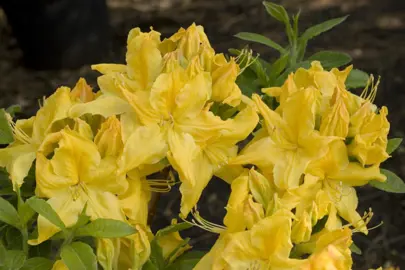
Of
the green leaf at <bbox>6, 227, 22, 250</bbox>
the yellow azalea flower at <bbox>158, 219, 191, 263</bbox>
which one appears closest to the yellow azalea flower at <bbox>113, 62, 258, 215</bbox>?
the yellow azalea flower at <bbox>158, 219, 191, 263</bbox>

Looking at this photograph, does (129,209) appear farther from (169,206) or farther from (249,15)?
(249,15)

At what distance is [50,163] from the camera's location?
0.90 meters

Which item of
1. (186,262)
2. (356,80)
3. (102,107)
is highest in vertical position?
(102,107)

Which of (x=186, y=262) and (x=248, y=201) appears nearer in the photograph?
(x=248, y=201)

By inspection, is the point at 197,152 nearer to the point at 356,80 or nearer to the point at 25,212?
the point at 25,212

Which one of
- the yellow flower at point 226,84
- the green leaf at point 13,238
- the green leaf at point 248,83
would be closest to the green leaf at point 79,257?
the green leaf at point 13,238

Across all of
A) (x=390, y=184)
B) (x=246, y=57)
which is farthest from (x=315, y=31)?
(x=390, y=184)

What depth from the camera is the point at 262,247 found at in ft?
2.84

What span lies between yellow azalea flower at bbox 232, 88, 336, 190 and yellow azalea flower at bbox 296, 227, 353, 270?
0.07m

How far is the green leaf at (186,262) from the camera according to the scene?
102cm

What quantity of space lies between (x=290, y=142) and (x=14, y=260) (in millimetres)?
339

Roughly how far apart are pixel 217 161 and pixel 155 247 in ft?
0.45

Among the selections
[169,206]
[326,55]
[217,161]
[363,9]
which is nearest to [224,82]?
[217,161]

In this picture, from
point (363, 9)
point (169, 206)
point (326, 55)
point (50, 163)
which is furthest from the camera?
point (363, 9)
